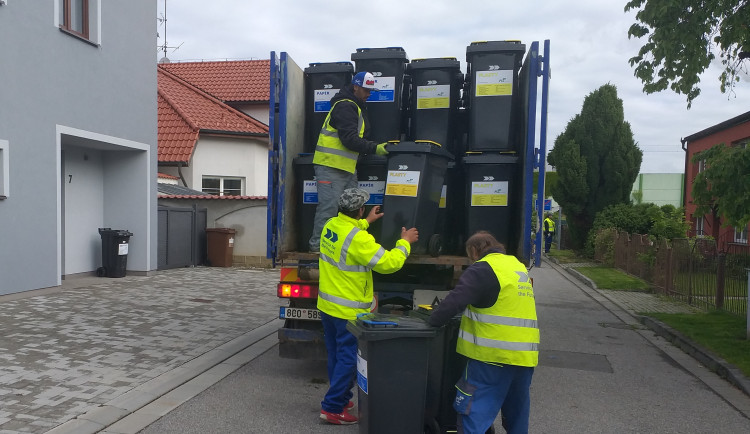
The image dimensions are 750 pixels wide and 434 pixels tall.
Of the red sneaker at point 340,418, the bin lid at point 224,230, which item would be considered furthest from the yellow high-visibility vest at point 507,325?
the bin lid at point 224,230

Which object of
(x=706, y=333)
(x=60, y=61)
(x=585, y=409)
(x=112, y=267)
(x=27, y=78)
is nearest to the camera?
(x=585, y=409)

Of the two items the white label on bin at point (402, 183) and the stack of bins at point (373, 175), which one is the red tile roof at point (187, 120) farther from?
the white label on bin at point (402, 183)

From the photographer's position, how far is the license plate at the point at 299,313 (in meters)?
5.58

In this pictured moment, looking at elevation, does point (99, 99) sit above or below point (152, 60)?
below

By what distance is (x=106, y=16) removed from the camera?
11656 millimetres

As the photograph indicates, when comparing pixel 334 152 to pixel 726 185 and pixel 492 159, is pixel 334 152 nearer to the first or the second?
pixel 492 159

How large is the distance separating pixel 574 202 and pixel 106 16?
713 inches

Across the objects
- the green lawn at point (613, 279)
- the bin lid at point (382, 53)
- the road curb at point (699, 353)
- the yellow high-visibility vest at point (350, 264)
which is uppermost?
the bin lid at point (382, 53)

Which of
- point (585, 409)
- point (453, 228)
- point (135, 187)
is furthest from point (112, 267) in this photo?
point (585, 409)

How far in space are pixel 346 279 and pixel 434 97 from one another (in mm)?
2292

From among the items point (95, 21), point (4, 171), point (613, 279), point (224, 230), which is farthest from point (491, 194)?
point (613, 279)

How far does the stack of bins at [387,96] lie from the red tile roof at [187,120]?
44.0 feet

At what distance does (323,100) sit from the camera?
20.6 feet

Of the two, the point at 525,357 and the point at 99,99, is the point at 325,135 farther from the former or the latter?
the point at 99,99
